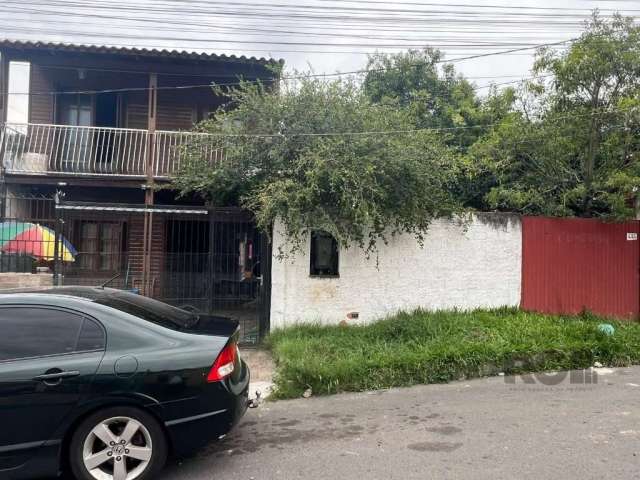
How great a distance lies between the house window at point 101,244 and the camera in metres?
11.9

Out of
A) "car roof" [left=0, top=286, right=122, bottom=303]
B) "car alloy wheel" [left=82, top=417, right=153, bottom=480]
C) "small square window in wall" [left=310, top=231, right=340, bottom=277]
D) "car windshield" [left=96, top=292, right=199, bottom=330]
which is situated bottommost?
"car alloy wheel" [left=82, top=417, right=153, bottom=480]

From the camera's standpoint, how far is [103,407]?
3396 mm

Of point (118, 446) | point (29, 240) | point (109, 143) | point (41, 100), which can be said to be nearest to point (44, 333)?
point (118, 446)

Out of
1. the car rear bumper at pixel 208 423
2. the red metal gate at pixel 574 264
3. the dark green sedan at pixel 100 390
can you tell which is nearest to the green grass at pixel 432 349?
the red metal gate at pixel 574 264

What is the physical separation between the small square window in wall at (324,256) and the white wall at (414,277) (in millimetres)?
129

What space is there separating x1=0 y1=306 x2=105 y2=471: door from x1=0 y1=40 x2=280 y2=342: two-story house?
198 inches

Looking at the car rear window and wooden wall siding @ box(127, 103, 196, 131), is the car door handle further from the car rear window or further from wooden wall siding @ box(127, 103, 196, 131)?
wooden wall siding @ box(127, 103, 196, 131)

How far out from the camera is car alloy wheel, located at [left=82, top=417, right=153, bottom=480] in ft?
11.0

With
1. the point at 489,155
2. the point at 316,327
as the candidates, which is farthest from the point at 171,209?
the point at 489,155

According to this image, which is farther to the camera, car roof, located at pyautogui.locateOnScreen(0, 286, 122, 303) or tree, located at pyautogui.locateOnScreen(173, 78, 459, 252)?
tree, located at pyautogui.locateOnScreen(173, 78, 459, 252)

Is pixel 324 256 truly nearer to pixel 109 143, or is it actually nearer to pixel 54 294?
pixel 54 294

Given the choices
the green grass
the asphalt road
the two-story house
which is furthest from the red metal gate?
the two-story house

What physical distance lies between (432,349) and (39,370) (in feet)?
14.7

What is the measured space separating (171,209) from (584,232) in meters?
6.98
